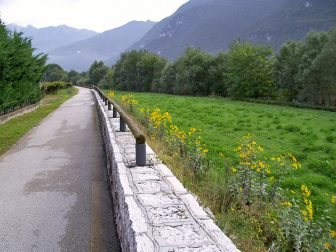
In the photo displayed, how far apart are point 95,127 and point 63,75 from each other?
138331mm

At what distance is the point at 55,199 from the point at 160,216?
3307 mm

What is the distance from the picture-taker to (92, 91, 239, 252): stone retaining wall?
144 inches

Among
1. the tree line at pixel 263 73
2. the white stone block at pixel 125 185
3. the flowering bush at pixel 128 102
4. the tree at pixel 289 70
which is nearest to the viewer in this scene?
the white stone block at pixel 125 185

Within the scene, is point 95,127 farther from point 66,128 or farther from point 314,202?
point 314,202

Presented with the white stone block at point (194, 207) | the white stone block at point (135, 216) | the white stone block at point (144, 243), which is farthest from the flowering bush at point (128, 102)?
the white stone block at point (144, 243)

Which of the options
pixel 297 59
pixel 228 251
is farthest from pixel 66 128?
pixel 297 59

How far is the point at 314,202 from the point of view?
814cm

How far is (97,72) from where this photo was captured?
122m

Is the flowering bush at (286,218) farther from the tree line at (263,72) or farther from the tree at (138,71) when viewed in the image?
the tree at (138,71)

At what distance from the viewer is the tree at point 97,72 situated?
398 feet

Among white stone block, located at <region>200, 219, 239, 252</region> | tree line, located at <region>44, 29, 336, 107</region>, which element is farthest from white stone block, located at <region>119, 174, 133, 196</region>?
tree line, located at <region>44, 29, 336, 107</region>

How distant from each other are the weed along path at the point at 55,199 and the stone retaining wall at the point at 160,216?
761 mm

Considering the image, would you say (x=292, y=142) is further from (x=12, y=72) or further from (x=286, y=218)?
(x=12, y=72)

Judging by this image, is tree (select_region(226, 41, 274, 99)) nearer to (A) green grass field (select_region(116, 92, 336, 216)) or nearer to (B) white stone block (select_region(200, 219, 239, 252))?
(A) green grass field (select_region(116, 92, 336, 216))
